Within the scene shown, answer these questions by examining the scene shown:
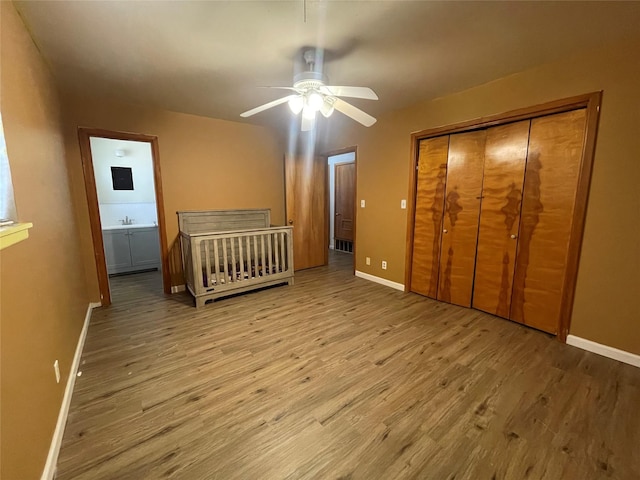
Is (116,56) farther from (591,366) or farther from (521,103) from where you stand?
(591,366)

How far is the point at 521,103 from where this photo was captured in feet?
8.23

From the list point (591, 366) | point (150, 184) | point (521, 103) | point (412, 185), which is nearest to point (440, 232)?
point (412, 185)

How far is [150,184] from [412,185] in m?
4.61

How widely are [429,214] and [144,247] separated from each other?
459cm

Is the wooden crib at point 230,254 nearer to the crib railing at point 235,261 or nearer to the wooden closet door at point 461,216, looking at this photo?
the crib railing at point 235,261

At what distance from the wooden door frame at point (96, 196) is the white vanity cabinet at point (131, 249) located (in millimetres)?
1323

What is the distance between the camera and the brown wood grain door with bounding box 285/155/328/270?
467 cm

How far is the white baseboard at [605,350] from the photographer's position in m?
2.11

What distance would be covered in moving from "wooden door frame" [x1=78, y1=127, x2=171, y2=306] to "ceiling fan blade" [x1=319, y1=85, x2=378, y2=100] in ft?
8.42

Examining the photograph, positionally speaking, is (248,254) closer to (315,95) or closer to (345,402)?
(315,95)

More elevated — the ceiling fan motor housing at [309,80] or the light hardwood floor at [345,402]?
the ceiling fan motor housing at [309,80]

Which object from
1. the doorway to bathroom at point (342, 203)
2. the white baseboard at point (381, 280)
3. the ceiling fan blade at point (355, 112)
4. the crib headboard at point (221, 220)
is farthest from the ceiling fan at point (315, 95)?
the doorway to bathroom at point (342, 203)

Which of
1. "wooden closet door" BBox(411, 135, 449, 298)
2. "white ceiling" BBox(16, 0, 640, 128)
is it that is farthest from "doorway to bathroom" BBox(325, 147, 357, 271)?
"white ceiling" BBox(16, 0, 640, 128)

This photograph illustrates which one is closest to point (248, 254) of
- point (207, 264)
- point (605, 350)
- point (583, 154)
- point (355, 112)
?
point (207, 264)
